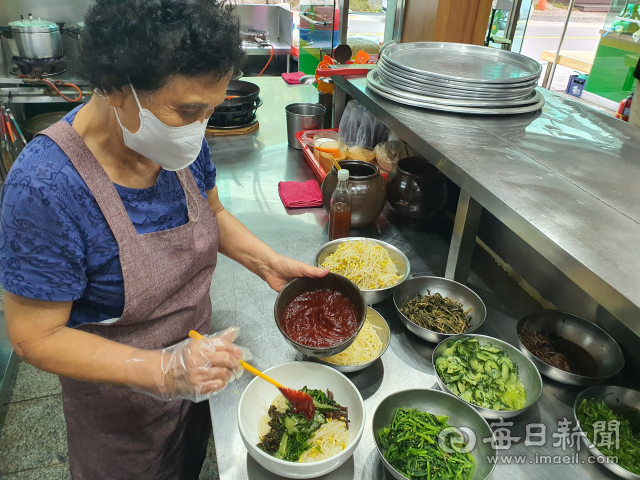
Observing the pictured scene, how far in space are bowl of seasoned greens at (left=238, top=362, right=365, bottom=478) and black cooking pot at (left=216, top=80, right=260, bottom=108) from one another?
2249 millimetres

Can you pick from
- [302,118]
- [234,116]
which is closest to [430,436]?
[302,118]

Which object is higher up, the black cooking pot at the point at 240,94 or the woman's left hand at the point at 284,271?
the black cooking pot at the point at 240,94

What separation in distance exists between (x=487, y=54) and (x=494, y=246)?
0.99 m

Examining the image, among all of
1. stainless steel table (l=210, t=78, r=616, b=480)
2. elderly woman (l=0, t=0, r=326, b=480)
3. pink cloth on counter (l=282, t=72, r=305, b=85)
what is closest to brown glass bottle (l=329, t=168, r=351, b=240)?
stainless steel table (l=210, t=78, r=616, b=480)

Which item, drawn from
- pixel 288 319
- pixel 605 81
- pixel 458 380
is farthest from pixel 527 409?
pixel 605 81

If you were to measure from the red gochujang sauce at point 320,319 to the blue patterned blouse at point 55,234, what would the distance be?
547 millimetres

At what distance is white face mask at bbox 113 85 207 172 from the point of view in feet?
3.75

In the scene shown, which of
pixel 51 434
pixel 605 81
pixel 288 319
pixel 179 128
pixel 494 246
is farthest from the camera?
pixel 605 81

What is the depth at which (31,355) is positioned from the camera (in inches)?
45.4

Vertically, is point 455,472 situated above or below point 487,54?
below

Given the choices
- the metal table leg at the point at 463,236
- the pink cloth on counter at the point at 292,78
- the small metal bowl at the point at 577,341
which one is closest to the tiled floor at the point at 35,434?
the metal table leg at the point at 463,236

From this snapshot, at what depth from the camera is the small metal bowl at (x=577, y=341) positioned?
1.39m

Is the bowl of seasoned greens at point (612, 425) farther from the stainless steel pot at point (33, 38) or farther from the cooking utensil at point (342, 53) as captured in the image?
the stainless steel pot at point (33, 38)

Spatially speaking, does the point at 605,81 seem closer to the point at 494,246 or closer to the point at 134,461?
the point at 494,246
